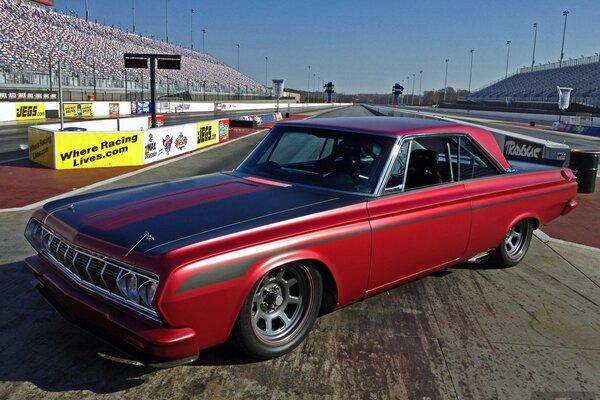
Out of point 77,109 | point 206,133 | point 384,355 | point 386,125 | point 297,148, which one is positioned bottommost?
point 384,355

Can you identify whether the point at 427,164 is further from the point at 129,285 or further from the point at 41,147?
the point at 41,147

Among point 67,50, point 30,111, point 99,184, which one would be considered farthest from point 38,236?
point 67,50

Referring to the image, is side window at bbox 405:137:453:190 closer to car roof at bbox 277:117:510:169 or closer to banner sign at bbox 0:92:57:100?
car roof at bbox 277:117:510:169

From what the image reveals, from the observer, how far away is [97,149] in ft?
41.6

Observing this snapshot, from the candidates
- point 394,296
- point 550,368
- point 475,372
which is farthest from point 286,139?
point 550,368

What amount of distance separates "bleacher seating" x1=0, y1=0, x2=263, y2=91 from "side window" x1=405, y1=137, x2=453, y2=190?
1584 inches

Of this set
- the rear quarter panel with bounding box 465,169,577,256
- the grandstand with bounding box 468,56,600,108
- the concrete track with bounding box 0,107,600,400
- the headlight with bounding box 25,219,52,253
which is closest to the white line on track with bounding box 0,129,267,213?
the concrete track with bounding box 0,107,600,400

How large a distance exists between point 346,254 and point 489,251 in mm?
2190

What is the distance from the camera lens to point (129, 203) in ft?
11.2

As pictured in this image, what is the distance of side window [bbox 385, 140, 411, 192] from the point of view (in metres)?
3.75

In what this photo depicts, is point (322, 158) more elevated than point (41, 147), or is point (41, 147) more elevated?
point (322, 158)

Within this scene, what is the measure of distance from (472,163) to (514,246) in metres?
1.41

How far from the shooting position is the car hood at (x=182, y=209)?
283 cm

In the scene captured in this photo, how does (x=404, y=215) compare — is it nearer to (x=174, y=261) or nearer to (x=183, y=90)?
(x=174, y=261)
